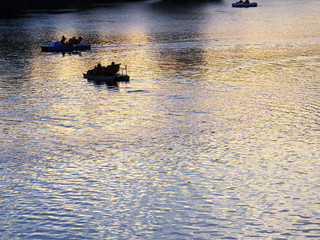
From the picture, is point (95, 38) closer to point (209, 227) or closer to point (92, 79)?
point (92, 79)

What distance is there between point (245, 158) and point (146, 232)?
12.1 m

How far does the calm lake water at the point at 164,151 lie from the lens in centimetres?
2919

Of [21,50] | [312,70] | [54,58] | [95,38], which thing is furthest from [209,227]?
[95,38]

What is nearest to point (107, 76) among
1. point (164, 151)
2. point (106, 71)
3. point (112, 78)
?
point (112, 78)

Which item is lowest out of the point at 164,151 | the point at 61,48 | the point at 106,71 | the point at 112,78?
the point at 164,151

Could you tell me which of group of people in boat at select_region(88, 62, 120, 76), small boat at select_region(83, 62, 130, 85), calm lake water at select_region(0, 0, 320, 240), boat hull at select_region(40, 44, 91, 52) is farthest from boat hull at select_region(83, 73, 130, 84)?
boat hull at select_region(40, 44, 91, 52)

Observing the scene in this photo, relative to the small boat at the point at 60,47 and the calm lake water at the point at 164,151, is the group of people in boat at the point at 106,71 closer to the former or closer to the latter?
the calm lake water at the point at 164,151

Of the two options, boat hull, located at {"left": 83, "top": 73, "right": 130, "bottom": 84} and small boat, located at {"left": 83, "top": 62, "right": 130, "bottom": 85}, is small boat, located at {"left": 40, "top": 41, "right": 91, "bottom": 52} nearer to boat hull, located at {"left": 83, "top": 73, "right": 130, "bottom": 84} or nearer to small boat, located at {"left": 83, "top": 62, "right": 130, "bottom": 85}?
small boat, located at {"left": 83, "top": 62, "right": 130, "bottom": 85}

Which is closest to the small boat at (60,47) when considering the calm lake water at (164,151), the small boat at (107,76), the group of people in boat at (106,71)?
the calm lake water at (164,151)

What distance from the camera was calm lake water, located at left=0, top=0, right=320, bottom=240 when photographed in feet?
95.8

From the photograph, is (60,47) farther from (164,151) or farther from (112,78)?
(164,151)

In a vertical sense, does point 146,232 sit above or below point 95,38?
below

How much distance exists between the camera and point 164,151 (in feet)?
131

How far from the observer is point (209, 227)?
1120 inches
